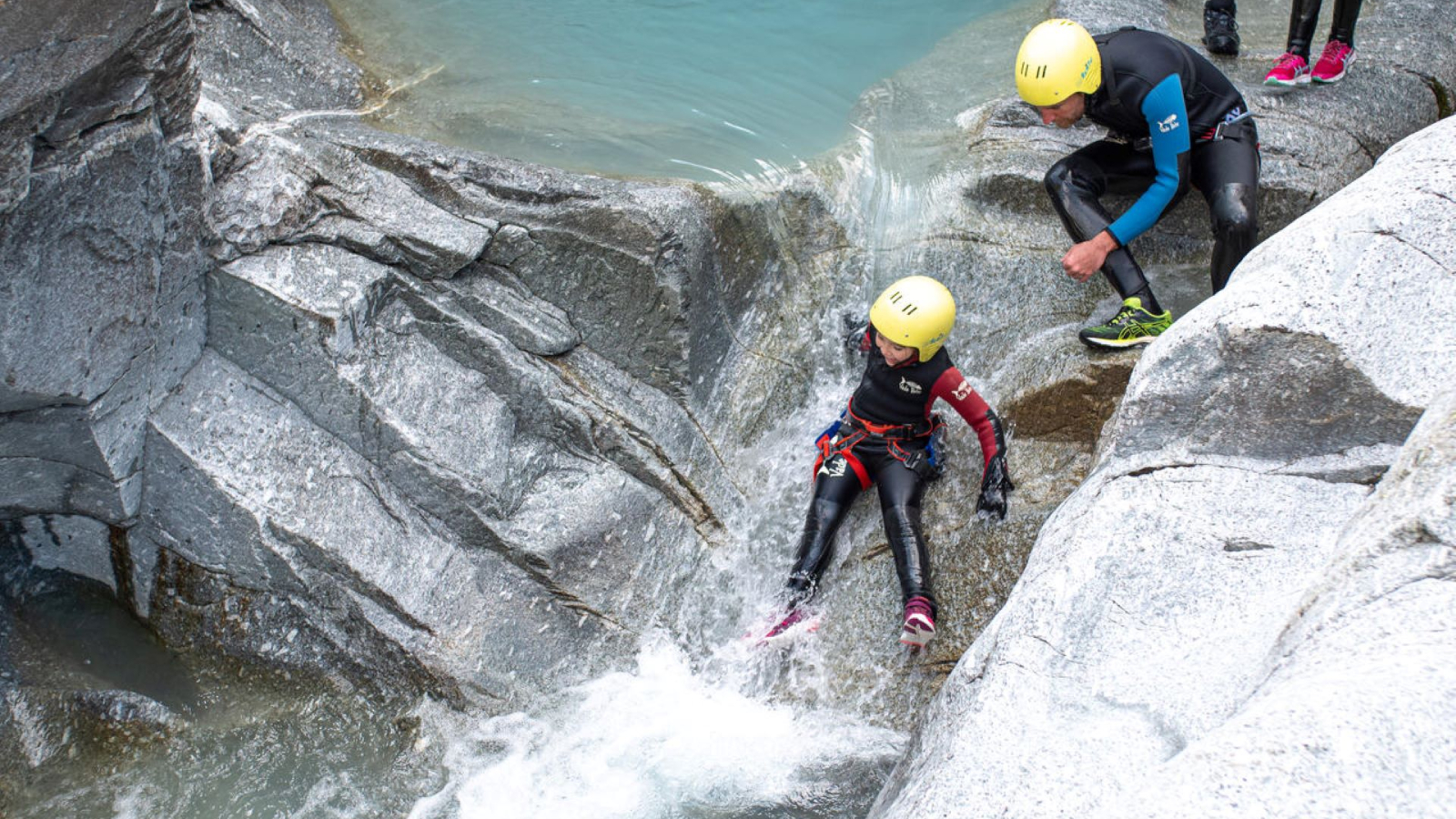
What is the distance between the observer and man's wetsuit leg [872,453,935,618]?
4.80 meters

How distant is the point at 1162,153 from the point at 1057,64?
72 cm

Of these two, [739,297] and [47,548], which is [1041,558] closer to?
[739,297]

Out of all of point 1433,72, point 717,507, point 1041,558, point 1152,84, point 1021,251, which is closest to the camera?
point 1041,558

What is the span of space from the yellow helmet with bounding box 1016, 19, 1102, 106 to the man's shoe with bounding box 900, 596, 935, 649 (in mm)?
2530

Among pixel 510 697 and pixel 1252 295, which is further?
pixel 510 697

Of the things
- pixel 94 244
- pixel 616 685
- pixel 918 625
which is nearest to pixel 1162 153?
pixel 918 625

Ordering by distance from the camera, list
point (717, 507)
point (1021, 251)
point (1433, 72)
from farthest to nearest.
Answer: point (1433, 72), point (1021, 251), point (717, 507)

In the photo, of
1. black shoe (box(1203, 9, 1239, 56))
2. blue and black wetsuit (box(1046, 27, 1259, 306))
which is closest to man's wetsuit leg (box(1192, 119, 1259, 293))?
blue and black wetsuit (box(1046, 27, 1259, 306))

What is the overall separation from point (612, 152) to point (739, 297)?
3.89 ft

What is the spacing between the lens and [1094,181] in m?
5.54

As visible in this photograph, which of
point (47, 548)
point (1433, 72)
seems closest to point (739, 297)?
point (47, 548)

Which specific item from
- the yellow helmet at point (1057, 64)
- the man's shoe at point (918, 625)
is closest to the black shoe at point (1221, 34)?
the yellow helmet at point (1057, 64)

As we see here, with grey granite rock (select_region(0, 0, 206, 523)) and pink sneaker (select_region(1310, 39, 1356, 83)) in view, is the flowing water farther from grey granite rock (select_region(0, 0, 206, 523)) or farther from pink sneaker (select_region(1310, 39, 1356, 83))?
pink sneaker (select_region(1310, 39, 1356, 83))

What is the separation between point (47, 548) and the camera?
5352 mm
